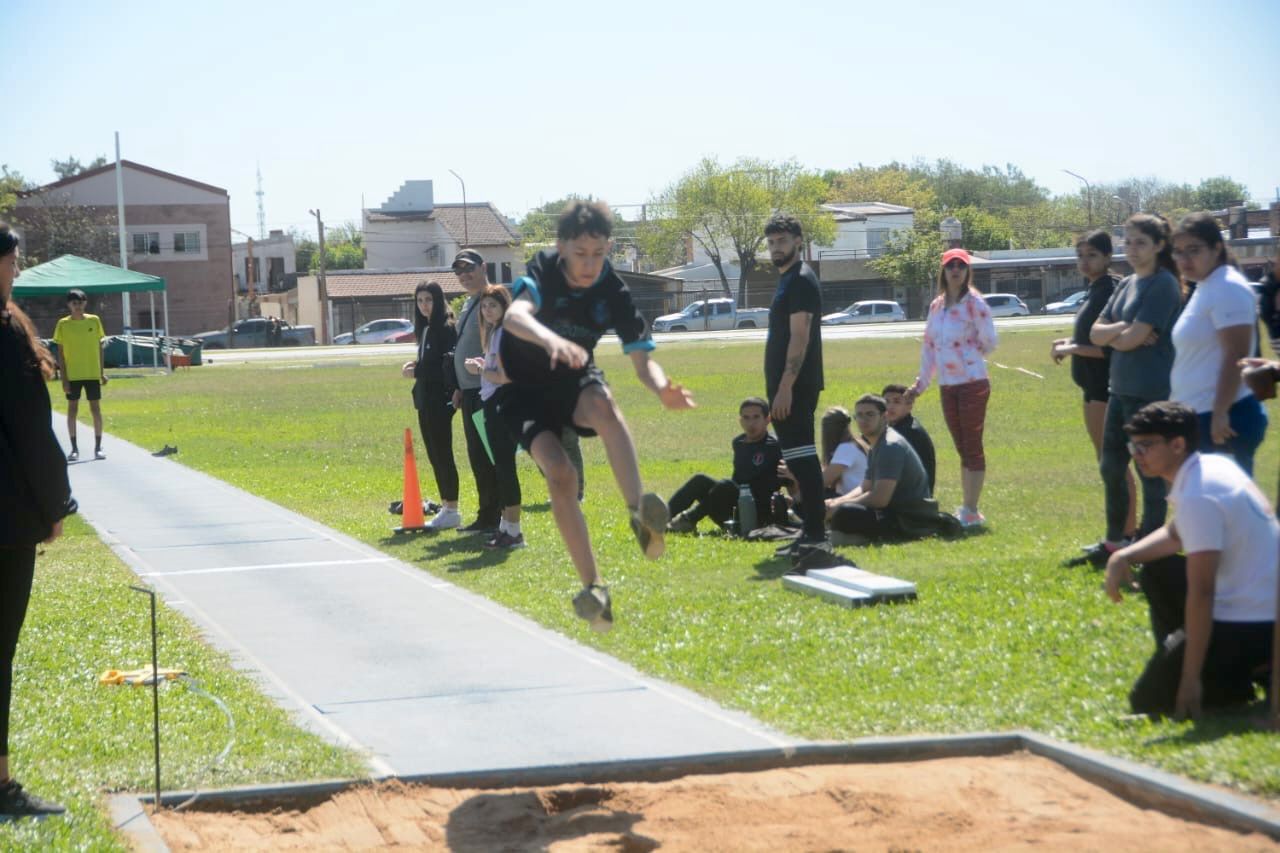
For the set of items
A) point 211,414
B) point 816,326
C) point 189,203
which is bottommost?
point 211,414

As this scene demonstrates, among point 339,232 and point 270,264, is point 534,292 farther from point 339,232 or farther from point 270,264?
point 339,232

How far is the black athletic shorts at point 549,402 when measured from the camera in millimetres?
6562

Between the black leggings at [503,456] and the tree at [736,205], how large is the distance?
88.0 meters

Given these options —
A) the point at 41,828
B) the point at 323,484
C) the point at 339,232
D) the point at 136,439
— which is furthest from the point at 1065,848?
the point at 339,232

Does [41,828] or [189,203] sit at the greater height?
[189,203]

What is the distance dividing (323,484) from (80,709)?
1020 cm

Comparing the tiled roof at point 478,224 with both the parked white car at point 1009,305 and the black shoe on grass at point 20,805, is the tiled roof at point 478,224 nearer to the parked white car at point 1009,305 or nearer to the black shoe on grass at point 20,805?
the parked white car at point 1009,305

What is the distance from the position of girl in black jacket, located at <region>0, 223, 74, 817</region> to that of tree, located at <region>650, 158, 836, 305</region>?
9383 cm

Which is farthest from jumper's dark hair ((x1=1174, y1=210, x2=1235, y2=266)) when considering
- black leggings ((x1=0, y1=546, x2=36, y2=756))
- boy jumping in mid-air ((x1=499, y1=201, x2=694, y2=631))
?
black leggings ((x1=0, y1=546, x2=36, y2=756))

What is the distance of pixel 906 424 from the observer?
11.8 m

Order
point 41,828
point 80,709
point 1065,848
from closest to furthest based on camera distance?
1. point 1065,848
2. point 41,828
3. point 80,709

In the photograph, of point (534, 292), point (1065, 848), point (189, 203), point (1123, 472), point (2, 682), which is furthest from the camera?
point (189, 203)

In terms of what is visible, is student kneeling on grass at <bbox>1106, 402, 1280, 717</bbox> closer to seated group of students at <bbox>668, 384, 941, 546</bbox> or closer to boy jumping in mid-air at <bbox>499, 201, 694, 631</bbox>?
boy jumping in mid-air at <bbox>499, 201, 694, 631</bbox>

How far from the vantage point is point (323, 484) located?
17.1 m
